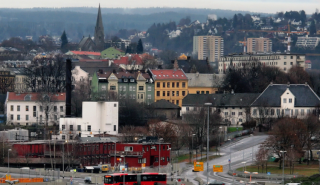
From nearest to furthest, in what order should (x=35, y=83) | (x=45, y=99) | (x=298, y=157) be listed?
(x=298, y=157) < (x=45, y=99) < (x=35, y=83)

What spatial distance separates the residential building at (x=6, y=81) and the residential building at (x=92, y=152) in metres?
55.9

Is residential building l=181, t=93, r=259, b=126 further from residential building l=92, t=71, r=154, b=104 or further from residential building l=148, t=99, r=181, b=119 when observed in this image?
residential building l=92, t=71, r=154, b=104

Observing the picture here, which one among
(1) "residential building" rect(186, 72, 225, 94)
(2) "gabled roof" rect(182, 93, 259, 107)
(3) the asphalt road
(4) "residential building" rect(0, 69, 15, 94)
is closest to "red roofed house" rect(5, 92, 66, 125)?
(2) "gabled roof" rect(182, 93, 259, 107)

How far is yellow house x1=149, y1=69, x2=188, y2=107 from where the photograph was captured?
13300 centimetres

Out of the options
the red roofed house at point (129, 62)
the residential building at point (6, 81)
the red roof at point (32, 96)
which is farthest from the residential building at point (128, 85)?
the red roofed house at point (129, 62)

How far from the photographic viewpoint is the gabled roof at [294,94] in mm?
114812

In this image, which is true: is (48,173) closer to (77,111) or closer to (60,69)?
(77,111)

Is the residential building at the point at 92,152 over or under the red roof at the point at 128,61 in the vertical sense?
under

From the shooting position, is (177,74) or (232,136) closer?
(232,136)

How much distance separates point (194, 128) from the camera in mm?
101438

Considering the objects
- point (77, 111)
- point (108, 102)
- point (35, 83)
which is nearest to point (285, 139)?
point (108, 102)

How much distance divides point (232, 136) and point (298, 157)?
22.1 metres

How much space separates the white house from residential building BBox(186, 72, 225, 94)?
28.9 meters

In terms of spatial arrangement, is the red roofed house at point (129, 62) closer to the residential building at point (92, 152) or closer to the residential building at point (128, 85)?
the residential building at point (128, 85)
